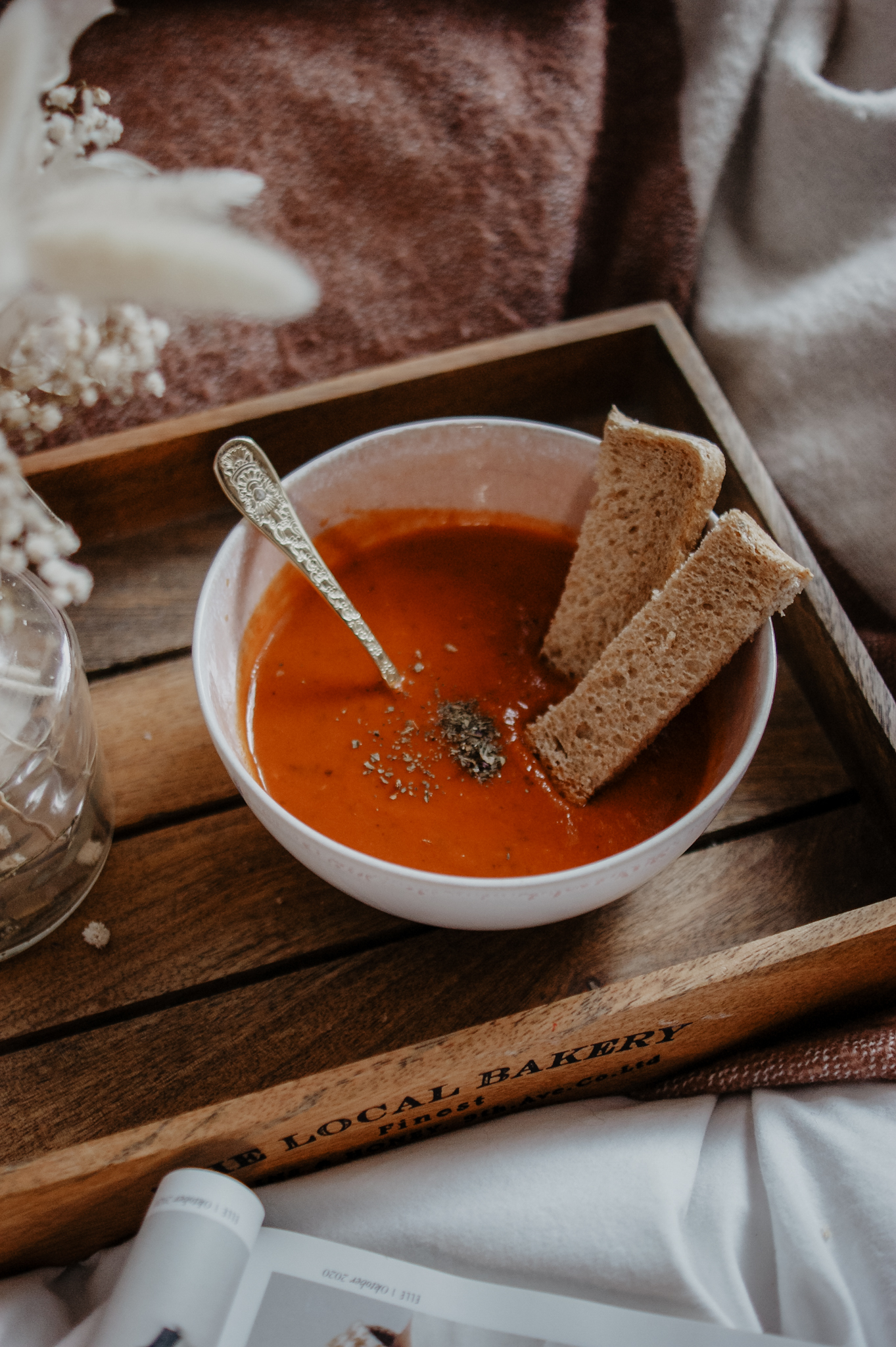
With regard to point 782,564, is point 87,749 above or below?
below

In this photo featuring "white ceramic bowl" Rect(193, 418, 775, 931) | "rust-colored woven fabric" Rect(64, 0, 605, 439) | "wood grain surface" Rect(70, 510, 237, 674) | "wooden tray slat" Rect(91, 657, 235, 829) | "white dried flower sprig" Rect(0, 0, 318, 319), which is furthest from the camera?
"rust-colored woven fabric" Rect(64, 0, 605, 439)

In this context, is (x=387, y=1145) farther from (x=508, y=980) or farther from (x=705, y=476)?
(x=705, y=476)

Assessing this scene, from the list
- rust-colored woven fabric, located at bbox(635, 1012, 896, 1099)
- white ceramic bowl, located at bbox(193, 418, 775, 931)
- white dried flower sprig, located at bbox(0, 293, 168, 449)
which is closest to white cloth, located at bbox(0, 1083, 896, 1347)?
rust-colored woven fabric, located at bbox(635, 1012, 896, 1099)

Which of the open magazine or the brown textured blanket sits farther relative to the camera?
the brown textured blanket

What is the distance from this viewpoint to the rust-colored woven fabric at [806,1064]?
1030mm

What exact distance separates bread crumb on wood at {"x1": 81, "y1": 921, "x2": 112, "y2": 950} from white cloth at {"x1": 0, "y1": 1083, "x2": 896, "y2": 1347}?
29 cm

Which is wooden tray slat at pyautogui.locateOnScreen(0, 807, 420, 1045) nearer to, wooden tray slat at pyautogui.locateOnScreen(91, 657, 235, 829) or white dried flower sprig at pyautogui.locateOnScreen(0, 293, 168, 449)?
wooden tray slat at pyautogui.locateOnScreen(91, 657, 235, 829)

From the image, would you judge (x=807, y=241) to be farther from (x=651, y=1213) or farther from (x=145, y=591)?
(x=651, y=1213)

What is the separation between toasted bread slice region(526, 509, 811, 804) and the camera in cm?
95

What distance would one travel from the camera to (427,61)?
4.71ft

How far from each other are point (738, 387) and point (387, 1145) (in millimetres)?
1070

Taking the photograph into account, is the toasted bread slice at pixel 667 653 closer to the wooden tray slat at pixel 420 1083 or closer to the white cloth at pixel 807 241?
the wooden tray slat at pixel 420 1083

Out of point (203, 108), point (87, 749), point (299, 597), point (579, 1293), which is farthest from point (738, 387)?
point (579, 1293)

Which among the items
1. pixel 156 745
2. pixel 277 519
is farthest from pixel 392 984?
pixel 277 519
